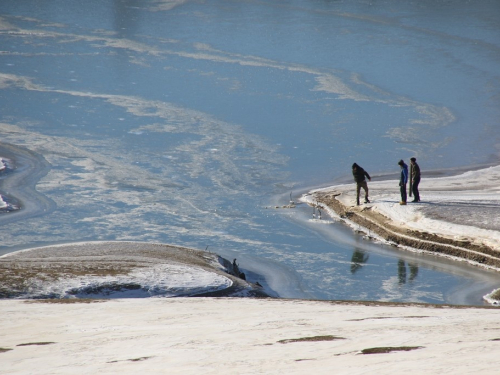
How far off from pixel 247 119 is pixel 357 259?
19.0 m

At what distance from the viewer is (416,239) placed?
2012 cm

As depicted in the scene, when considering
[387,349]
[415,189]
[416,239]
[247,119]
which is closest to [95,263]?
[416,239]

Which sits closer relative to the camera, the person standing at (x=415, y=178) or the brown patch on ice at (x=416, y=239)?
the brown patch on ice at (x=416, y=239)

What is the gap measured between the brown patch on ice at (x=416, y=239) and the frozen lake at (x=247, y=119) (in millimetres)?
473

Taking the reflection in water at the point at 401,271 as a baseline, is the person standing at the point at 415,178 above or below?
above

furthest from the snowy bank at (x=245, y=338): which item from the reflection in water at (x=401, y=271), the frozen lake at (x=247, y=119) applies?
the frozen lake at (x=247, y=119)

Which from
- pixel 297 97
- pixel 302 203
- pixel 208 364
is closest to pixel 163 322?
pixel 208 364

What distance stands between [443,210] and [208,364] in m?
15.3

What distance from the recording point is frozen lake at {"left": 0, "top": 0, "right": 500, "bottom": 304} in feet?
68.1

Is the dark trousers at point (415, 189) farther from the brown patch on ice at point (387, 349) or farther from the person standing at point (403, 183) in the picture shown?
the brown patch on ice at point (387, 349)

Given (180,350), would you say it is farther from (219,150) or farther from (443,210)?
(219,150)

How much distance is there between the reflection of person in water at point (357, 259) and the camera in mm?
Result: 18906

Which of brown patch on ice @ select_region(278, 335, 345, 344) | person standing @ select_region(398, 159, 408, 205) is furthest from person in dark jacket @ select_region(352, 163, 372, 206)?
brown patch on ice @ select_region(278, 335, 345, 344)

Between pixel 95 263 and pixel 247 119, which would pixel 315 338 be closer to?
pixel 95 263
